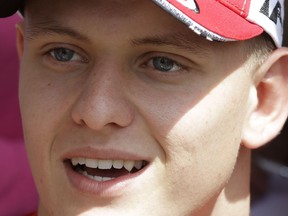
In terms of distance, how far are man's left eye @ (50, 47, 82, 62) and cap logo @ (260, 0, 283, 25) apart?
0.51 m

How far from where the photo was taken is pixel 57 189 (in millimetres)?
2029

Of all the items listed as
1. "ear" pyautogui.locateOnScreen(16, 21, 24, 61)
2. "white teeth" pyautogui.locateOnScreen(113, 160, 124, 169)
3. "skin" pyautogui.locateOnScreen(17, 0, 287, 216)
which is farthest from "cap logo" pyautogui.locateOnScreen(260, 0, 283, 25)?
"ear" pyautogui.locateOnScreen(16, 21, 24, 61)

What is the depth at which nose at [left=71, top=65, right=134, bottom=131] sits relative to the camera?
1831 millimetres

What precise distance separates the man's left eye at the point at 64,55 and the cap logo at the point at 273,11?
0.51 meters

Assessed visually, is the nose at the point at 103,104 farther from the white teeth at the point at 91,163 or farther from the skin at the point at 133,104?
the white teeth at the point at 91,163

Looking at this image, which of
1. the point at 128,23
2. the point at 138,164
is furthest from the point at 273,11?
the point at 138,164

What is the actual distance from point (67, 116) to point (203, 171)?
1.28 ft

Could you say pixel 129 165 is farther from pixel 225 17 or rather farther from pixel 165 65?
pixel 225 17

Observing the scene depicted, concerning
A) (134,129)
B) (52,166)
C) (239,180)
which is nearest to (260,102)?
(239,180)

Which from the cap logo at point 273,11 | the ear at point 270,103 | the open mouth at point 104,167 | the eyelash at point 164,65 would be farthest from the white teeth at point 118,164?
the cap logo at point 273,11

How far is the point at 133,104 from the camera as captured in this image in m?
1.89

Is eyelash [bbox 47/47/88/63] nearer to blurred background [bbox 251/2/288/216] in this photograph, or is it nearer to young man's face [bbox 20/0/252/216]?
young man's face [bbox 20/0/252/216]

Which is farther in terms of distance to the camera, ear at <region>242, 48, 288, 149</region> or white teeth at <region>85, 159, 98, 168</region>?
ear at <region>242, 48, 288, 149</region>

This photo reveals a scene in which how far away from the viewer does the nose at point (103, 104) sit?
183 centimetres
